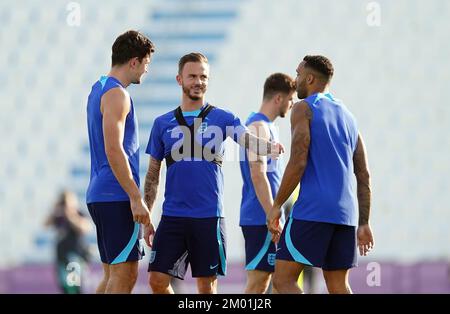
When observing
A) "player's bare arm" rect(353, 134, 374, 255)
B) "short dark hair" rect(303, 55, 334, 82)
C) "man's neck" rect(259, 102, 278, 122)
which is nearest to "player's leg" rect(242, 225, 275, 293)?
"man's neck" rect(259, 102, 278, 122)

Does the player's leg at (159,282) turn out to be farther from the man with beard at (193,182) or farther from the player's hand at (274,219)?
the player's hand at (274,219)

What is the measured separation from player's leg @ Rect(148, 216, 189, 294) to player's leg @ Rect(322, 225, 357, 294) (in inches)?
45.0

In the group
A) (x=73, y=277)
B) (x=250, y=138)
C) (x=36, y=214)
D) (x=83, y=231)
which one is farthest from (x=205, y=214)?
(x=36, y=214)

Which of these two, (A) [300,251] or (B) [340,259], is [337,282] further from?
(A) [300,251]

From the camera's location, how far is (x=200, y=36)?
3603 cm

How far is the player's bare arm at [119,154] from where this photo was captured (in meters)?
7.47

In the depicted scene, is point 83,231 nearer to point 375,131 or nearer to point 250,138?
point 250,138

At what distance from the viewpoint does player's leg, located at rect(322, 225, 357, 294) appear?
25.1ft

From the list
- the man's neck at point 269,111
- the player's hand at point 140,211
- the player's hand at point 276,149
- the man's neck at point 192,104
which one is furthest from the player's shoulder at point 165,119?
the man's neck at point 269,111

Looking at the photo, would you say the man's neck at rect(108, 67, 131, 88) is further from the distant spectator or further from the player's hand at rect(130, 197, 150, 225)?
the distant spectator

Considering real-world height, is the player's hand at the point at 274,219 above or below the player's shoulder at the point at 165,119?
below

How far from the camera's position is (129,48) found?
25.7ft

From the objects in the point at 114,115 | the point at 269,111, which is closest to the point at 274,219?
the point at 114,115

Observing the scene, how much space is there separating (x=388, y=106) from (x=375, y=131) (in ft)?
3.82
